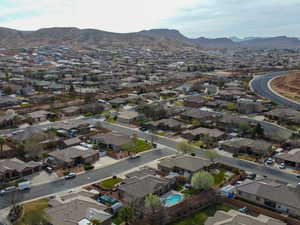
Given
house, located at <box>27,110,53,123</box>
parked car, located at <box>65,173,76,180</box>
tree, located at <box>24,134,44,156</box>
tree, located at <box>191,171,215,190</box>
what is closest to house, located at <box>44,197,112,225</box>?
parked car, located at <box>65,173,76,180</box>

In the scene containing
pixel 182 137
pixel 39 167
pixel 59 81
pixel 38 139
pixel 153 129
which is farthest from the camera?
pixel 59 81

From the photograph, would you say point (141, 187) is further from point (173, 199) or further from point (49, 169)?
point (49, 169)

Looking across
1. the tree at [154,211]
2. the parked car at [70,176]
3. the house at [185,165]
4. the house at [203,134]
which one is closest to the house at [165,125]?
the house at [203,134]

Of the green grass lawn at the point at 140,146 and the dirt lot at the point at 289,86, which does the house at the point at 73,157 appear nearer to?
the green grass lawn at the point at 140,146

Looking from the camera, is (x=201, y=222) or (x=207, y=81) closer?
(x=201, y=222)

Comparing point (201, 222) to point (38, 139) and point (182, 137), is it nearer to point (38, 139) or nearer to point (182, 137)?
point (182, 137)

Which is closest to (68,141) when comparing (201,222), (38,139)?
(38,139)

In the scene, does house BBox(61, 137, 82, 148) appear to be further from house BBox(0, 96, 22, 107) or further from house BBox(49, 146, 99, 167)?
house BBox(0, 96, 22, 107)
